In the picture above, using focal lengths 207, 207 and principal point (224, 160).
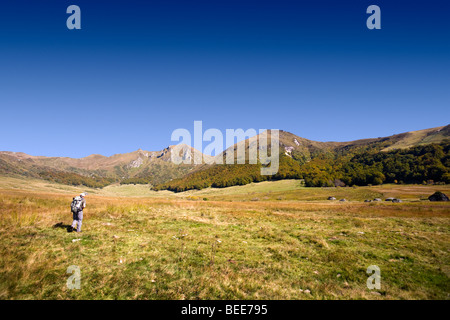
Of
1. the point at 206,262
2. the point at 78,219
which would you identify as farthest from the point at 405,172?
the point at 78,219

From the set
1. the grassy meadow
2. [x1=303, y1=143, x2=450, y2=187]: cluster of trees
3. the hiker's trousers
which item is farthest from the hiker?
[x1=303, y1=143, x2=450, y2=187]: cluster of trees

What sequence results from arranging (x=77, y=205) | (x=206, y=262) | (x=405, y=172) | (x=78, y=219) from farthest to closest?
(x=405, y=172) → (x=78, y=219) → (x=77, y=205) → (x=206, y=262)

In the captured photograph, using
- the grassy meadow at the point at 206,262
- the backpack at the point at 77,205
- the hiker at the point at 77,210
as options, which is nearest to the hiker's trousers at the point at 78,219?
the hiker at the point at 77,210

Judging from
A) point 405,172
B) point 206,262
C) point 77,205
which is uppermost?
point 77,205

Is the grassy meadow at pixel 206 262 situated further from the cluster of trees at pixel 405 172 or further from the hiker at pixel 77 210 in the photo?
the cluster of trees at pixel 405 172

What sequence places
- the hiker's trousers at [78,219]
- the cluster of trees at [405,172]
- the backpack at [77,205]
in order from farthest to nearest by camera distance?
the cluster of trees at [405,172] → the hiker's trousers at [78,219] → the backpack at [77,205]

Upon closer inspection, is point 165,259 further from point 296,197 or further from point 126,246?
point 296,197

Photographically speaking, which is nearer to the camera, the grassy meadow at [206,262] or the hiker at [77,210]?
the grassy meadow at [206,262]

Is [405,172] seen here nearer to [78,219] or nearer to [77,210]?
[78,219]

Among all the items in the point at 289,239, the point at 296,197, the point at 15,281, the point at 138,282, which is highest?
the point at 15,281

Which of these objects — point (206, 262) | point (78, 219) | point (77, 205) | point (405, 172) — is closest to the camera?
point (206, 262)
